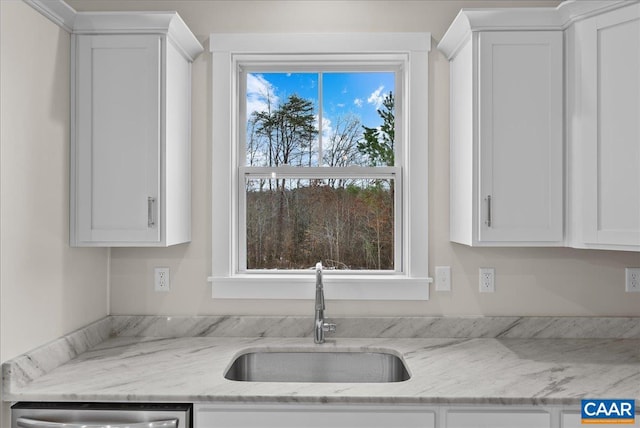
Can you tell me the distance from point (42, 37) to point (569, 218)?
2081mm

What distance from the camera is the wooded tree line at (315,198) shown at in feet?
7.80

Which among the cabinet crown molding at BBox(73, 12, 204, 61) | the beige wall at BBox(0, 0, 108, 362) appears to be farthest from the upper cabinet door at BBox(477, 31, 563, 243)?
the beige wall at BBox(0, 0, 108, 362)

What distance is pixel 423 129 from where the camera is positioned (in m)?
2.25

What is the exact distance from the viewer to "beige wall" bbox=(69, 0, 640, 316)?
2236mm

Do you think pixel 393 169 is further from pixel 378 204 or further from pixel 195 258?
pixel 195 258

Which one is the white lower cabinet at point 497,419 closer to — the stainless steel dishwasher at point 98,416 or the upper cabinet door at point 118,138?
the stainless steel dishwasher at point 98,416

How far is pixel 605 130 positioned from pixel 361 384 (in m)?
1.28

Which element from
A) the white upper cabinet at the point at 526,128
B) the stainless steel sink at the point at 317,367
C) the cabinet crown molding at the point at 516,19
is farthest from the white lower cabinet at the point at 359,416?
the cabinet crown molding at the point at 516,19

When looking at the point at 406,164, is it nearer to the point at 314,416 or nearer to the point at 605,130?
the point at 605,130

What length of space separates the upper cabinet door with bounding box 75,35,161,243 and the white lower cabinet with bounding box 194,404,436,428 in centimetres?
72

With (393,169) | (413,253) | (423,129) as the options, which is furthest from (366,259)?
(423,129)

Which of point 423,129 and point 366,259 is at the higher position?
point 423,129

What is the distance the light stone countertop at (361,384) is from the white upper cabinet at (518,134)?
0.49 m

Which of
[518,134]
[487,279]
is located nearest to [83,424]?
[487,279]
